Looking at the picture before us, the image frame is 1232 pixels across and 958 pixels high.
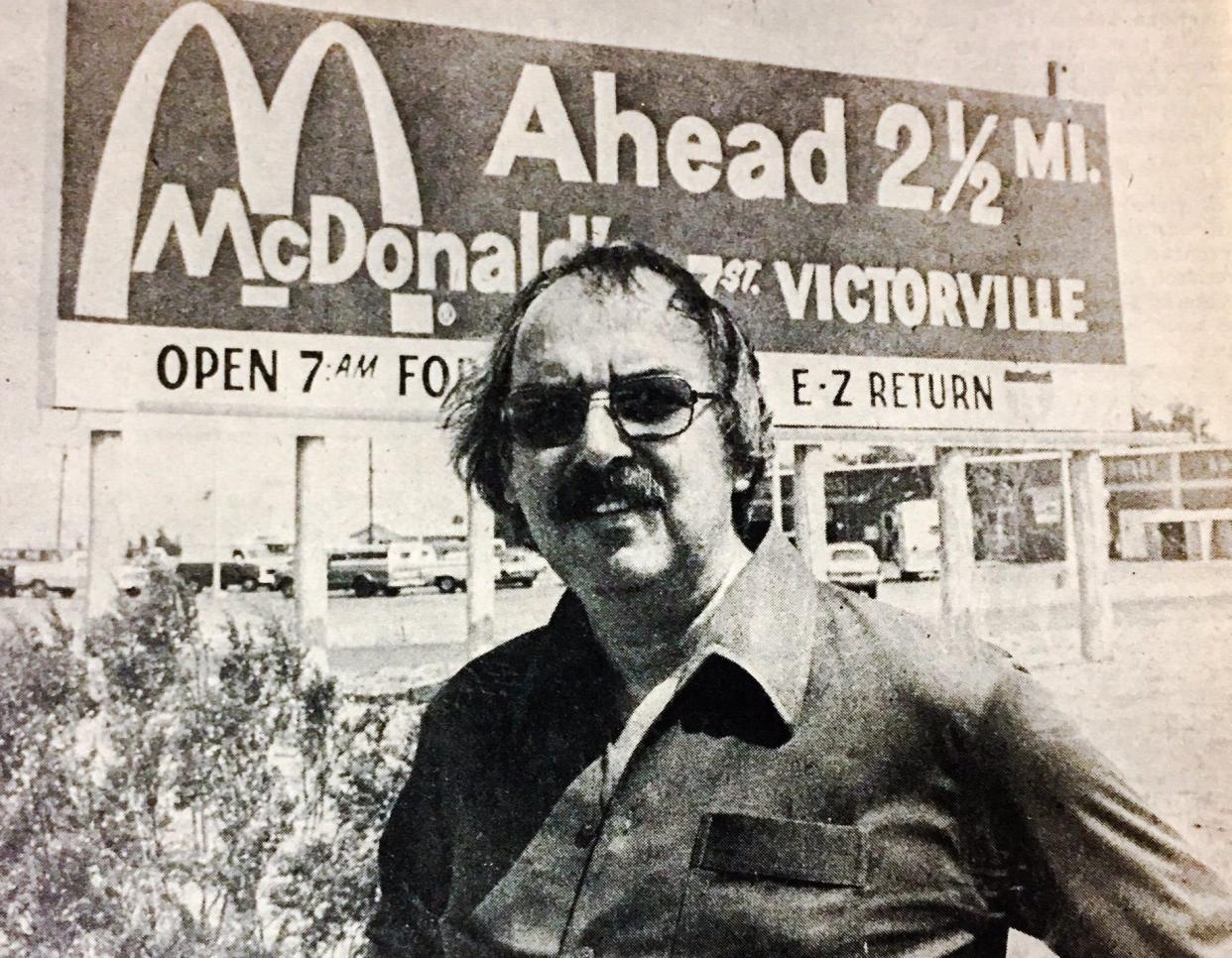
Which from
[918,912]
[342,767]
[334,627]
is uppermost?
[334,627]

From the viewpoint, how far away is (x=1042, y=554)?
158 cm

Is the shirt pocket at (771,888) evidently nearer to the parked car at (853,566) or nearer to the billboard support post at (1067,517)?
the parked car at (853,566)

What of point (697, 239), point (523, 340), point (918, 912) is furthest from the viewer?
point (697, 239)

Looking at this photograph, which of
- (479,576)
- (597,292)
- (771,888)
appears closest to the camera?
(771,888)

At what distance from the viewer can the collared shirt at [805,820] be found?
1115 mm

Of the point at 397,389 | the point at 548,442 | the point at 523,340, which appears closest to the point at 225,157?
the point at 397,389

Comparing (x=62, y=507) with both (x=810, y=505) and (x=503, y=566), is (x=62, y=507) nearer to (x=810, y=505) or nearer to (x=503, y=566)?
(x=503, y=566)

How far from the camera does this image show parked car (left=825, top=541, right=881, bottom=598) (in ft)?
4.78

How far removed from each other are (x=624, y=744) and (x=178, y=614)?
66 centimetres

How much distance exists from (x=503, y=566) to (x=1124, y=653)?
1.07m

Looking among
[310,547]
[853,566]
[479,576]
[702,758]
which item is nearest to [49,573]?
[310,547]

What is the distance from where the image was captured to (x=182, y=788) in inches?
51.0

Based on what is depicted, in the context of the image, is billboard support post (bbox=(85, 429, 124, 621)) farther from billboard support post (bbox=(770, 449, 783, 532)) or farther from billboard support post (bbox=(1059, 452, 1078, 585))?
billboard support post (bbox=(1059, 452, 1078, 585))

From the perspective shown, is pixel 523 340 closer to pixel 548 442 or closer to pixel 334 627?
pixel 548 442
